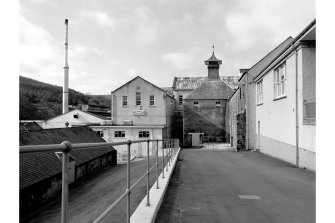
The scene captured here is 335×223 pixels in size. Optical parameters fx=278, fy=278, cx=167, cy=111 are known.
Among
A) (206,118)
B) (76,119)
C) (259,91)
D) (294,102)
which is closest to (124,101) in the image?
(76,119)

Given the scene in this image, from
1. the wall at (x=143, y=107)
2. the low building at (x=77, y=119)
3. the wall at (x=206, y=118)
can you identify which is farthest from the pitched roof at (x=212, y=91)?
the low building at (x=77, y=119)

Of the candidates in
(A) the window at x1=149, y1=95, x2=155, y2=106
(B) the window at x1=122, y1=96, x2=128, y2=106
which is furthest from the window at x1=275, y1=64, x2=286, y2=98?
(B) the window at x1=122, y1=96, x2=128, y2=106

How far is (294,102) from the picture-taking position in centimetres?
1321

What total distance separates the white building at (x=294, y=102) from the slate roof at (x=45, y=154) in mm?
9509

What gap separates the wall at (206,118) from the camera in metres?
41.5

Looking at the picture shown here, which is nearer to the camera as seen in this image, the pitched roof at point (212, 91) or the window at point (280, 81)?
the window at point (280, 81)

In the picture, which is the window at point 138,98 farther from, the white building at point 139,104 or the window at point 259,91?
the window at point 259,91

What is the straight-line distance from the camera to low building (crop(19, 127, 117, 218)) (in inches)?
590

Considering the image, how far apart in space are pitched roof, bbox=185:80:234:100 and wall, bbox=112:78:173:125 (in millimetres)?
5810

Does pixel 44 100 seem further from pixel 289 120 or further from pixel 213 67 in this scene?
pixel 289 120

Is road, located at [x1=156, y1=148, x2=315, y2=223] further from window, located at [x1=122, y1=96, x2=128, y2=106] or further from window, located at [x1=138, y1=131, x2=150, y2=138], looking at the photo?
window, located at [x1=122, y1=96, x2=128, y2=106]

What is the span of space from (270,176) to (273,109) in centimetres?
784
